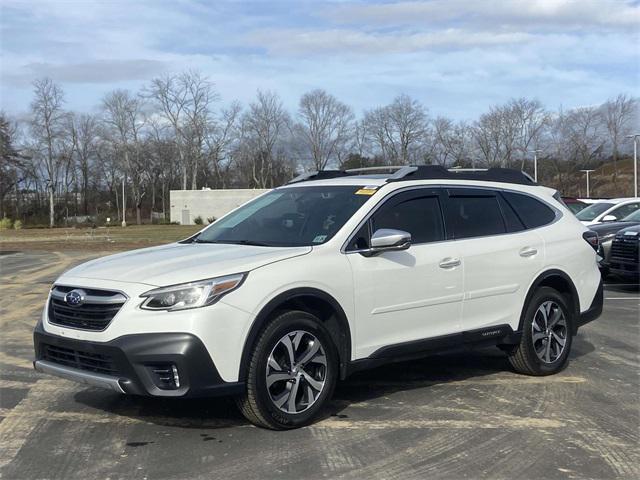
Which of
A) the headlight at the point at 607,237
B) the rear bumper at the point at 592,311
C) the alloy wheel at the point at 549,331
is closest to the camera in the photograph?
the alloy wheel at the point at 549,331

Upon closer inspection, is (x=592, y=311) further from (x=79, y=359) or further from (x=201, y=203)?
(x=201, y=203)

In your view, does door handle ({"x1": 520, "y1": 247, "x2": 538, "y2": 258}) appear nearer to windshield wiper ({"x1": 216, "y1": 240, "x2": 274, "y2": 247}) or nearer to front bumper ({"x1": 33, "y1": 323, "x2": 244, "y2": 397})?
windshield wiper ({"x1": 216, "y1": 240, "x2": 274, "y2": 247})

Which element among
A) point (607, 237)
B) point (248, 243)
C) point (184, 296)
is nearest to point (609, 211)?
point (607, 237)

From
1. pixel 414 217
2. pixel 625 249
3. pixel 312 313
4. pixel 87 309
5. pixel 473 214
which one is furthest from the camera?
pixel 625 249

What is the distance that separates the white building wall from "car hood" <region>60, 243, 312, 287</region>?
263ft

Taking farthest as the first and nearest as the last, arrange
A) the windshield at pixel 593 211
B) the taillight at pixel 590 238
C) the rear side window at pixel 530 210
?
the windshield at pixel 593 211, the taillight at pixel 590 238, the rear side window at pixel 530 210

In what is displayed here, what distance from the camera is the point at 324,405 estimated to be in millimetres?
4961

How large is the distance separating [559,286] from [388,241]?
96.3 inches

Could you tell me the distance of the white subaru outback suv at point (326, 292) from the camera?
4.34m

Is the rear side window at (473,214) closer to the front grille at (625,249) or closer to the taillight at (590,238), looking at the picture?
the taillight at (590,238)

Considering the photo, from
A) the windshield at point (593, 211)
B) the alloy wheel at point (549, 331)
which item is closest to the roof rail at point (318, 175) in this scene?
the alloy wheel at point (549, 331)

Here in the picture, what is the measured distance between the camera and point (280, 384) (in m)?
4.72

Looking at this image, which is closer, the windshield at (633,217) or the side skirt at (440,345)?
the side skirt at (440,345)

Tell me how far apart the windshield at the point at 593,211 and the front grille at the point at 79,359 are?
45.3 ft
